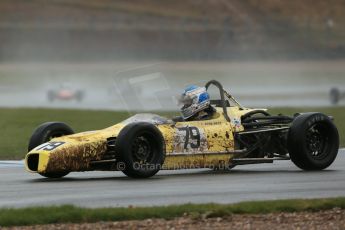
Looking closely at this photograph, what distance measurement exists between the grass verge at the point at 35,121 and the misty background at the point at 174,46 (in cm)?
1292

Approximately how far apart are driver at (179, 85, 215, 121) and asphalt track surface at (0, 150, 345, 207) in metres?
0.77

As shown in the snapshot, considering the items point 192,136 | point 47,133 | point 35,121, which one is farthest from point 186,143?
point 35,121

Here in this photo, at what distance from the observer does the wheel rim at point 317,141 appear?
13.8 meters

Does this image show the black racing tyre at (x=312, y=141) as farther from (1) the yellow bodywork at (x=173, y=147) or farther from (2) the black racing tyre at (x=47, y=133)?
Answer: (2) the black racing tyre at (x=47, y=133)

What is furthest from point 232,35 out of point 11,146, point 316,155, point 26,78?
point 316,155

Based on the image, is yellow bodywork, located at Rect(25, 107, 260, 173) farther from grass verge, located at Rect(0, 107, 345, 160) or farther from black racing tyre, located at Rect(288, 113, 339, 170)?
grass verge, located at Rect(0, 107, 345, 160)

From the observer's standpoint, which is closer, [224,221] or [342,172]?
[224,221]

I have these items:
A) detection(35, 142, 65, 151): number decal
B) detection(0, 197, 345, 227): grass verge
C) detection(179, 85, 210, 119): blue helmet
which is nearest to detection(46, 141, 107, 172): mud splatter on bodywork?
detection(35, 142, 65, 151): number decal

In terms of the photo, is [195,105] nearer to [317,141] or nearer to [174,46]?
[317,141]

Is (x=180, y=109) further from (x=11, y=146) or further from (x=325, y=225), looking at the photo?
(x=11, y=146)

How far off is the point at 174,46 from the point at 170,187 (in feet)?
187

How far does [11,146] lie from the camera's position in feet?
63.0

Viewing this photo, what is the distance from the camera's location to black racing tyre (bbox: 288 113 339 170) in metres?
13.5

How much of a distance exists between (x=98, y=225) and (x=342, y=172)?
535cm
